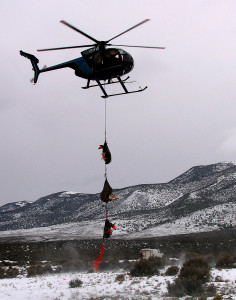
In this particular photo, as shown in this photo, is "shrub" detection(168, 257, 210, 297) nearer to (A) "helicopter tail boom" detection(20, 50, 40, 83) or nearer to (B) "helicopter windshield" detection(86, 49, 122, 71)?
(B) "helicopter windshield" detection(86, 49, 122, 71)

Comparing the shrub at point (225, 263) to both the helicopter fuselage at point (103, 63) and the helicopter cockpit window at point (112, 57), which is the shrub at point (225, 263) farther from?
the helicopter cockpit window at point (112, 57)

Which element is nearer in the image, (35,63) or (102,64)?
(102,64)

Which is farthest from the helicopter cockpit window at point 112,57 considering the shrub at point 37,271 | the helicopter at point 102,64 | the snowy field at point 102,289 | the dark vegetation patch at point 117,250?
the dark vegetation patch at point 117,250

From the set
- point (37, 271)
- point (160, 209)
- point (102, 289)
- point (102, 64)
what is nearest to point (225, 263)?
point (102, 289)

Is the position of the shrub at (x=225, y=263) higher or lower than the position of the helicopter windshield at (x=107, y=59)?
lower

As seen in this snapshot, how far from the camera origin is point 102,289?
63.7 ft

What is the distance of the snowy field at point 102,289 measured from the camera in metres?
17.7

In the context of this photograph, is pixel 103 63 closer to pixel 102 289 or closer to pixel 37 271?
pixel 102 289

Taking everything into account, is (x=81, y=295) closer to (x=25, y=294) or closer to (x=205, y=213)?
(x=25, y=294)

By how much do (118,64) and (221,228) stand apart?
5567cm

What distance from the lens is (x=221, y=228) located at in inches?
2510

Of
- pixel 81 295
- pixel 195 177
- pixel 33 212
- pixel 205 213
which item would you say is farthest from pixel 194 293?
pixel 33 212

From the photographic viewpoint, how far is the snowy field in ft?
58.1

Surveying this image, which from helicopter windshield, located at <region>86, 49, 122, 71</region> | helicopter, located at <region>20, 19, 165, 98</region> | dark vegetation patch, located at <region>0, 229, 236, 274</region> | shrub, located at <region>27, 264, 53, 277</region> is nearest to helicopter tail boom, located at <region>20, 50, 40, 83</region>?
helicopter, located at <region>20, 19, 165, 98</region>
